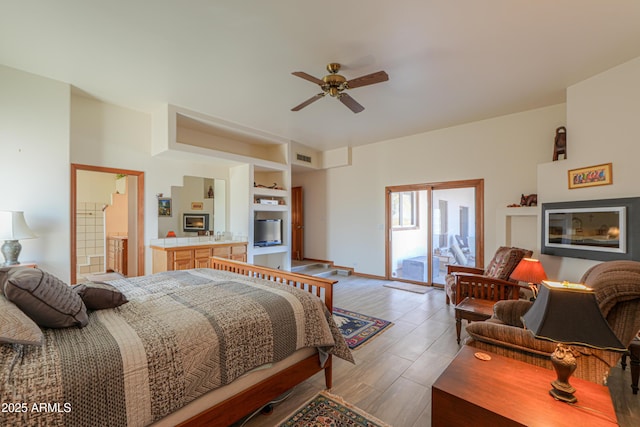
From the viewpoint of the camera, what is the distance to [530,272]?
8.63ft

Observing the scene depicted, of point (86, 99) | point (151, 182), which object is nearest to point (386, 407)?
point (151, 182)

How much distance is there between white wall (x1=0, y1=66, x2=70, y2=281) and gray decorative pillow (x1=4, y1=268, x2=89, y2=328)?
242cm

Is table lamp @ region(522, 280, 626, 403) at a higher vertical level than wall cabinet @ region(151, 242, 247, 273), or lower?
higher

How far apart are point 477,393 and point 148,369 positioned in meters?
1.50

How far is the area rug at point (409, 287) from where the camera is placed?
499 centimetres

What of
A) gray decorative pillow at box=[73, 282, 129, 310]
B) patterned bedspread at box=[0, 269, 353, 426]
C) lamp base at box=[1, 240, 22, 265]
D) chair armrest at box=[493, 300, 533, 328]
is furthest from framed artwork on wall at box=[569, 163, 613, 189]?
lamp base at box=[1, 240, 22, 265]

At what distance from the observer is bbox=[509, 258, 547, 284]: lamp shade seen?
2578mm

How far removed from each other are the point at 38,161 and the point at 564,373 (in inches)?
199

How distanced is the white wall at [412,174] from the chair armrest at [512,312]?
2.70m

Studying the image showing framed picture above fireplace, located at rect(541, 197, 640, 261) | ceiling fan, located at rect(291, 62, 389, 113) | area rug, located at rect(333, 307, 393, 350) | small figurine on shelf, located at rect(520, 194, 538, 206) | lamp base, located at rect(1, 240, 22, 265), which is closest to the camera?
ceiling fan, located at rect(291, 62, 389, 113)

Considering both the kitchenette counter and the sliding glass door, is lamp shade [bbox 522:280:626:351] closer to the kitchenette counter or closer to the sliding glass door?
the sliding glass door

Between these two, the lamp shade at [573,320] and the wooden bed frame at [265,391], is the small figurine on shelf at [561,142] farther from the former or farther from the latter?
the wooden bed frame at [265,391]

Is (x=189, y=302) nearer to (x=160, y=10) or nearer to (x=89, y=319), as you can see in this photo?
(x=89, y=319)

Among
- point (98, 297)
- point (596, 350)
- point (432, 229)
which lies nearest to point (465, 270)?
point (432, 229)
